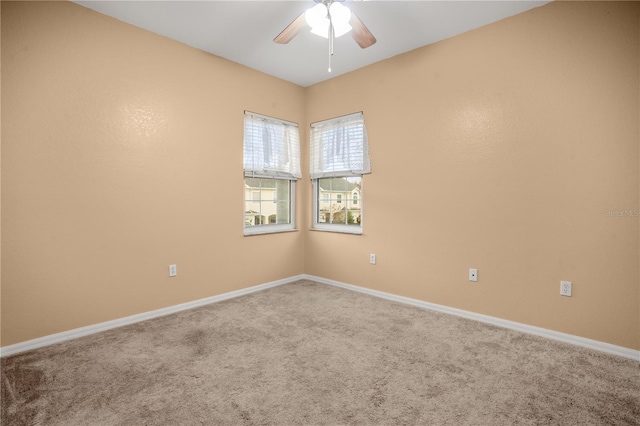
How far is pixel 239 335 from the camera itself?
261cm

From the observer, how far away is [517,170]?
2717 mm

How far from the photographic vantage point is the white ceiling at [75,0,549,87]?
2.57m

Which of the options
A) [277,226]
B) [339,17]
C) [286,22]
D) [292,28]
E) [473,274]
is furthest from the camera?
[277,226]

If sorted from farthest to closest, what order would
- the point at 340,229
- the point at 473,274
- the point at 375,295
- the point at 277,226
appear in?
1. the point at 277,226
2. the point at 340,229
3. the point at 375,295
4. the point at 473,274

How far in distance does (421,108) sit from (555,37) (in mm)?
1170

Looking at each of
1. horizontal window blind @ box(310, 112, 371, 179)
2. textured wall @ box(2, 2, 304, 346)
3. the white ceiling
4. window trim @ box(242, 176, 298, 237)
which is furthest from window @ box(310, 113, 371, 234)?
textured wall @ box(2, 2, 304, 346)

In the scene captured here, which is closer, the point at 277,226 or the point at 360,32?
the point at 360,32

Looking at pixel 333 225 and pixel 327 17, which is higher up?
pixel 327 17

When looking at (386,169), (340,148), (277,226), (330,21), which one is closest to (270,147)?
(340,148)

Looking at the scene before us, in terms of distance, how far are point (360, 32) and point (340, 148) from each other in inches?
66.8

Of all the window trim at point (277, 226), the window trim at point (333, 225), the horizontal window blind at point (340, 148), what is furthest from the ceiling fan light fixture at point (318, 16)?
the window trim at point (277, 226)

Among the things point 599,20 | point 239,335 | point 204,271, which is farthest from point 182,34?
point 599,20

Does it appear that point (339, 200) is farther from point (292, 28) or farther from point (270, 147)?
point (292, 28)

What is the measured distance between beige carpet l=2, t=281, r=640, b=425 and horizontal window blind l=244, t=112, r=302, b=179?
72.6 inches
